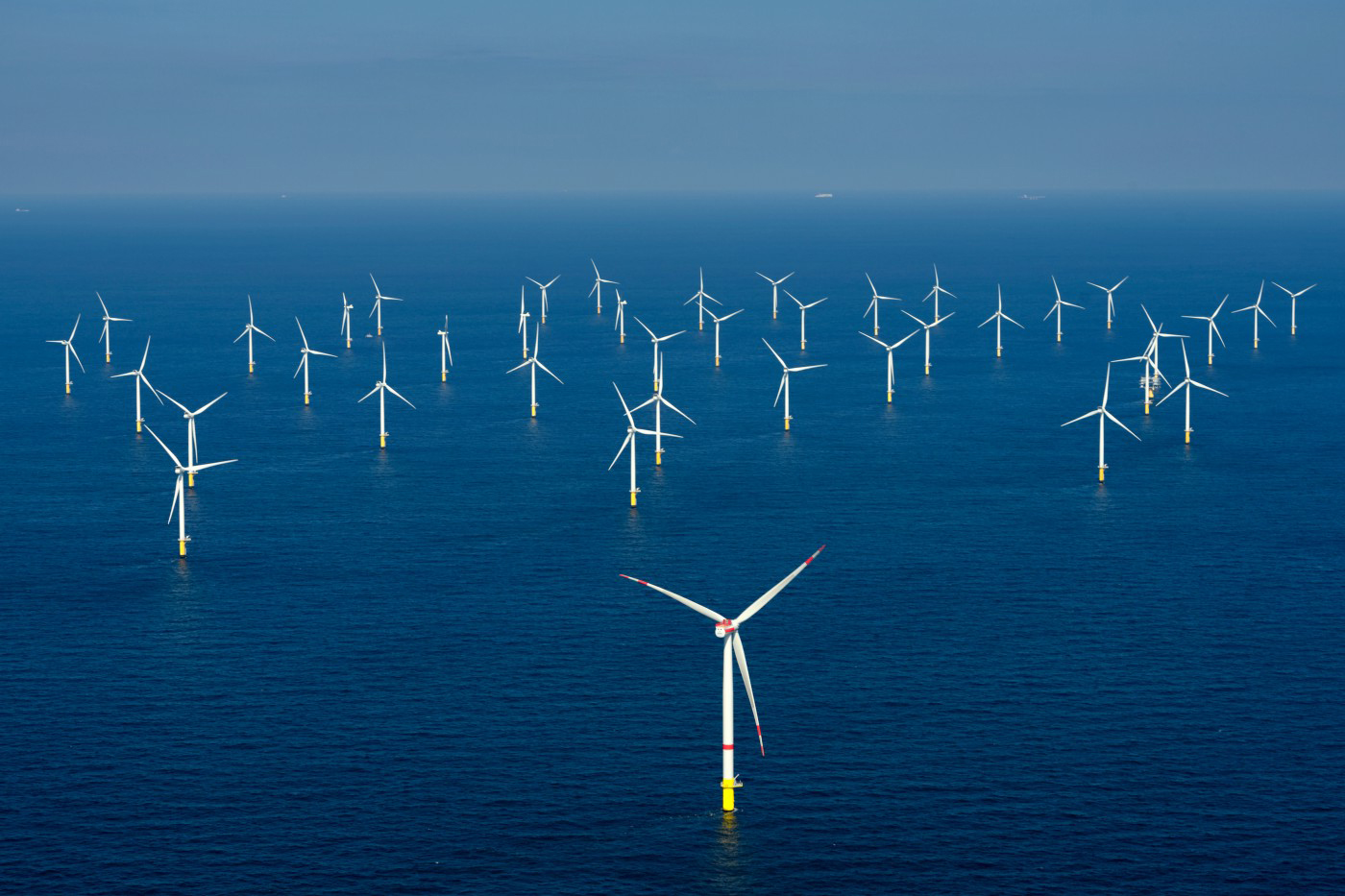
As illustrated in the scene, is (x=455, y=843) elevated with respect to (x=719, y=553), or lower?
lower

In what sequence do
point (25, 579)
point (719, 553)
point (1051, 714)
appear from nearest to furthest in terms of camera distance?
point (1051, 714), point (25, 579), point (719, 553)

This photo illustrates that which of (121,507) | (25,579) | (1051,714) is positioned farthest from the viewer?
(121,507)

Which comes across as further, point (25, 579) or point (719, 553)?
point (719, 553)

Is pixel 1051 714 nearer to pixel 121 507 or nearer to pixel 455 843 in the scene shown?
pixel 455 843

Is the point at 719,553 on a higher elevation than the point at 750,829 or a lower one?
higher

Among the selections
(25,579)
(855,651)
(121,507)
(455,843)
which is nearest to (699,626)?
(855,651)

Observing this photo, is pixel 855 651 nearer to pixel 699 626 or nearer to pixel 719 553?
pixel 699 626

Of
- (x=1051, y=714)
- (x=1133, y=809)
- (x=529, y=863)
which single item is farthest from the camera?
(x=1051, y=714)

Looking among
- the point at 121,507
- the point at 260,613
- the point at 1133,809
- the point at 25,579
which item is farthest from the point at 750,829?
the point at 121,507

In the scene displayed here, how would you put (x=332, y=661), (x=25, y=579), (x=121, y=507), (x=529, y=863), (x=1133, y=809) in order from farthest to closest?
(x=121, y=507) < (x=25, y=579) < (x=332, y=661) < (x=1133, y=809) < (x=529, y=863)
